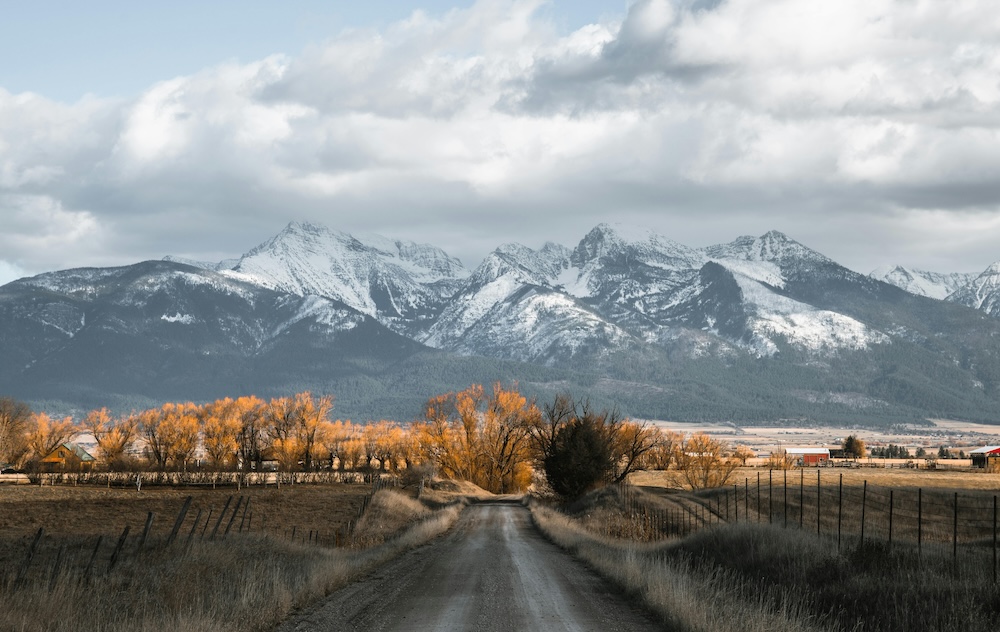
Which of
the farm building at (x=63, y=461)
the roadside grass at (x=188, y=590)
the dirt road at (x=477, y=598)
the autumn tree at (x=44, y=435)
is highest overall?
the roadside grass at (x=188, y=590)

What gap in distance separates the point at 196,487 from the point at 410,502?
26.8 m

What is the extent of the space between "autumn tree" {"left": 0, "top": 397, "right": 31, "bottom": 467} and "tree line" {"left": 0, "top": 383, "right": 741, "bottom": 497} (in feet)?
0.60

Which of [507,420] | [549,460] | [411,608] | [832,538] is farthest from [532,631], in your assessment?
[507,420]

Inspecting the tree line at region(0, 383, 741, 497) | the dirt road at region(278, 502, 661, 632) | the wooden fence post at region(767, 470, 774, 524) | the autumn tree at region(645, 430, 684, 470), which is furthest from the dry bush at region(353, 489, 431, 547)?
the autumn tree at region(645, 430, 684, 470)

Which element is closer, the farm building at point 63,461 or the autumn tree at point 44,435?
the farm building at point 63,461

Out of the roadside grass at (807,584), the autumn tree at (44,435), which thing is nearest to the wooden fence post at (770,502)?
the roadside grass at (807,584)

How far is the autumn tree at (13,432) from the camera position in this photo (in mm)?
119250

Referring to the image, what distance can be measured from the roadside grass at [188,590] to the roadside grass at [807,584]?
7970 mm

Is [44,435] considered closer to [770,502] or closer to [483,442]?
[483,442]

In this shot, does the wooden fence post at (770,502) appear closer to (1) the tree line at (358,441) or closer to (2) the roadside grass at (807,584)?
(2) the roadside grass at (807,584)

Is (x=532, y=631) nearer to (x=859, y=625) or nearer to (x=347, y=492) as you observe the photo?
(x=859, y=625)

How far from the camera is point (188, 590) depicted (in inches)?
842

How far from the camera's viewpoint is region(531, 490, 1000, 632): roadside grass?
66.8 ft

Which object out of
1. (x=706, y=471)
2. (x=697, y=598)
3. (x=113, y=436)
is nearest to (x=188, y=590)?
(x=697, y=598)
